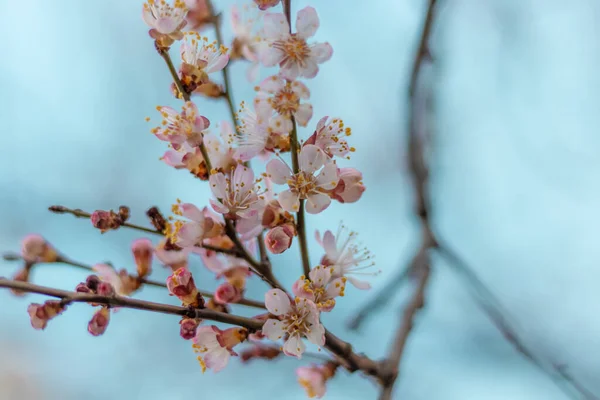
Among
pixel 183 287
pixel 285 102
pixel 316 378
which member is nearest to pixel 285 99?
pixel 285 102

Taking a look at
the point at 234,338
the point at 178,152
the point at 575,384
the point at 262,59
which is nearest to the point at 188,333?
the point at 234,338

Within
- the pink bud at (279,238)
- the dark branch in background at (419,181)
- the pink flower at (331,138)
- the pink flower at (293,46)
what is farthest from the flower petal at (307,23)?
the dark branch in background at (419,181)

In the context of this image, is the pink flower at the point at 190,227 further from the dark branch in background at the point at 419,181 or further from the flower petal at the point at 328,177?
the dark branch in background at the point at 419,181

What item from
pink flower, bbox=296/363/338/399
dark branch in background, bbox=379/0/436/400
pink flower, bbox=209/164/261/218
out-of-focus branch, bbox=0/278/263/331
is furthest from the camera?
dark branch in background, bbox=379/0/436/400

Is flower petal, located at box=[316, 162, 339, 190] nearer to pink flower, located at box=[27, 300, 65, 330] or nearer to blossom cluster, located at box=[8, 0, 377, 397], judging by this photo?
blossom cluster, located at box=[8, 0, 377, 397]

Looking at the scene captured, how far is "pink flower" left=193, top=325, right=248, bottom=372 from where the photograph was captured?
1.77ft

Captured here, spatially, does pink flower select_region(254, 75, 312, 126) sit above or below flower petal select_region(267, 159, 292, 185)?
above

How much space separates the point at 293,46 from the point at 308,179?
15 cm

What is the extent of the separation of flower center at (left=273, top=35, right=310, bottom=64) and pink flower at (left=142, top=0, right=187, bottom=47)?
10 centimetres

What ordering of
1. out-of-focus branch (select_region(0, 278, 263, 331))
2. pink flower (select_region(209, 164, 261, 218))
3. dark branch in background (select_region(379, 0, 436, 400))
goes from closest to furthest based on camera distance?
out-of-focus branch (select_region(0, 278, 263, 331)), pink flower (select_region(209, 164, 261, 218)), dark branch in background (select_region(379, 0, 436, 400))

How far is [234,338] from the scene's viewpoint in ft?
1.76

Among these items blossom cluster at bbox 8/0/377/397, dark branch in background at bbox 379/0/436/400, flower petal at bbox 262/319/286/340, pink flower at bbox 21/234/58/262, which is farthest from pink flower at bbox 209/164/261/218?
dark branch in background at bbox 379/0/436/400

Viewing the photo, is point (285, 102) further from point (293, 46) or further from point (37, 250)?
point (37, 250)

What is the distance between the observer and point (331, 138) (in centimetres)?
57
